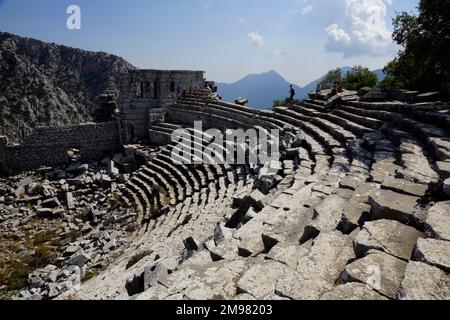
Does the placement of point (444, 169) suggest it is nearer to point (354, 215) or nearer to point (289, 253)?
point (354, 215)

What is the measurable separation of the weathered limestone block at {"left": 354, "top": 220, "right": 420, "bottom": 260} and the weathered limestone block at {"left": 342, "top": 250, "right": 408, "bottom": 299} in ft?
0.36

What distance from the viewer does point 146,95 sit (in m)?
23.3

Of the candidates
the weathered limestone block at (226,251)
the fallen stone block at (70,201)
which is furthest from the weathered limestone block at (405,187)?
the fallen stone block at (70,201)

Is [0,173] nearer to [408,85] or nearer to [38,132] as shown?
[38,132]

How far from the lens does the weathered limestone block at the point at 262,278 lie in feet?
11.2

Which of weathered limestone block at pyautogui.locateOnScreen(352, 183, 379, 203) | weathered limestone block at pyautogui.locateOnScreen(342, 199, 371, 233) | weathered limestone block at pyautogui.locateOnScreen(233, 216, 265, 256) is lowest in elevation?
weathered limestone block at pyautogui.locateOnScreen(233, 216, 265, 256)

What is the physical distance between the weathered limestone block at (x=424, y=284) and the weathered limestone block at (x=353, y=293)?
262 millimetres

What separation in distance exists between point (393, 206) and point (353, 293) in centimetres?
181

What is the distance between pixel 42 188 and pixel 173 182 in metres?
Result: 7.76

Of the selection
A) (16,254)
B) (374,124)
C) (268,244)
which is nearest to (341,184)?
(268,244)

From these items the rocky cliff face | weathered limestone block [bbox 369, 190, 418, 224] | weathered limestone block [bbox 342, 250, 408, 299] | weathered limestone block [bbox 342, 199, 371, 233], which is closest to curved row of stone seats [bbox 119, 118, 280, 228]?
weathered limestone block [bbox 342, 199, 371, 233]

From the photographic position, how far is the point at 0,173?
64.1ft

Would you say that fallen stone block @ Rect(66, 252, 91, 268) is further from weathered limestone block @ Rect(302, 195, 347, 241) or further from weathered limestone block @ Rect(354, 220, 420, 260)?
weathered limestone block @ Rect(354, 220, 420, 260)

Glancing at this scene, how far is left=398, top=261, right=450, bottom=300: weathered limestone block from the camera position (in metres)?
2.54
